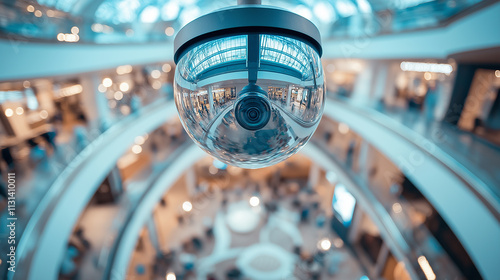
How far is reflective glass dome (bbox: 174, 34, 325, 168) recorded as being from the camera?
0.94 m

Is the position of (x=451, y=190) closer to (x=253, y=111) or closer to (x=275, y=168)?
(x=253, y=111)

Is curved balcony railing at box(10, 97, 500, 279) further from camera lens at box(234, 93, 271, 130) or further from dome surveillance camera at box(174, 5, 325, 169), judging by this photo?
camera lens at box(234, 93, 271, 130)

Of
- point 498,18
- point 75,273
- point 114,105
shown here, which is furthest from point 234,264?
point 498,18

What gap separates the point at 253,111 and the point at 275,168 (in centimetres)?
1626

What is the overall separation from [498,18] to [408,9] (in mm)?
4128

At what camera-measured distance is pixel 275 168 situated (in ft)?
55.7

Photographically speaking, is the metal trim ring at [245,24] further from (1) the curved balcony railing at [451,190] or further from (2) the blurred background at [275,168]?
(1) the curved balcony railing at [451,190]

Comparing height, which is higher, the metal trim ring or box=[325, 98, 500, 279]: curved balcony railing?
the metal trim ring

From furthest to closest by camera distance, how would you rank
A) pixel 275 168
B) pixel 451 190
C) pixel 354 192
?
pixel 275 168 < pixel 354 192 < pixel 451 190

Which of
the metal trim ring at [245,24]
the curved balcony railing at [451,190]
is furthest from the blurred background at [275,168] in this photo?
the metal trim ring at [245,24]

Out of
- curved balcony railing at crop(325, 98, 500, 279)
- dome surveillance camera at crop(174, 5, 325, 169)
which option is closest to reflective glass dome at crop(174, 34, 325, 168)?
dome surveillance camera at crop(174, 5, 325, 169)

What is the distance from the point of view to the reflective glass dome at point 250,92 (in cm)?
94

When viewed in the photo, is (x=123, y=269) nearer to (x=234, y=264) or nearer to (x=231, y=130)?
(x=234, y=264)

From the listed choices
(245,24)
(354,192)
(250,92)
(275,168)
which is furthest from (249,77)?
(275,168)
